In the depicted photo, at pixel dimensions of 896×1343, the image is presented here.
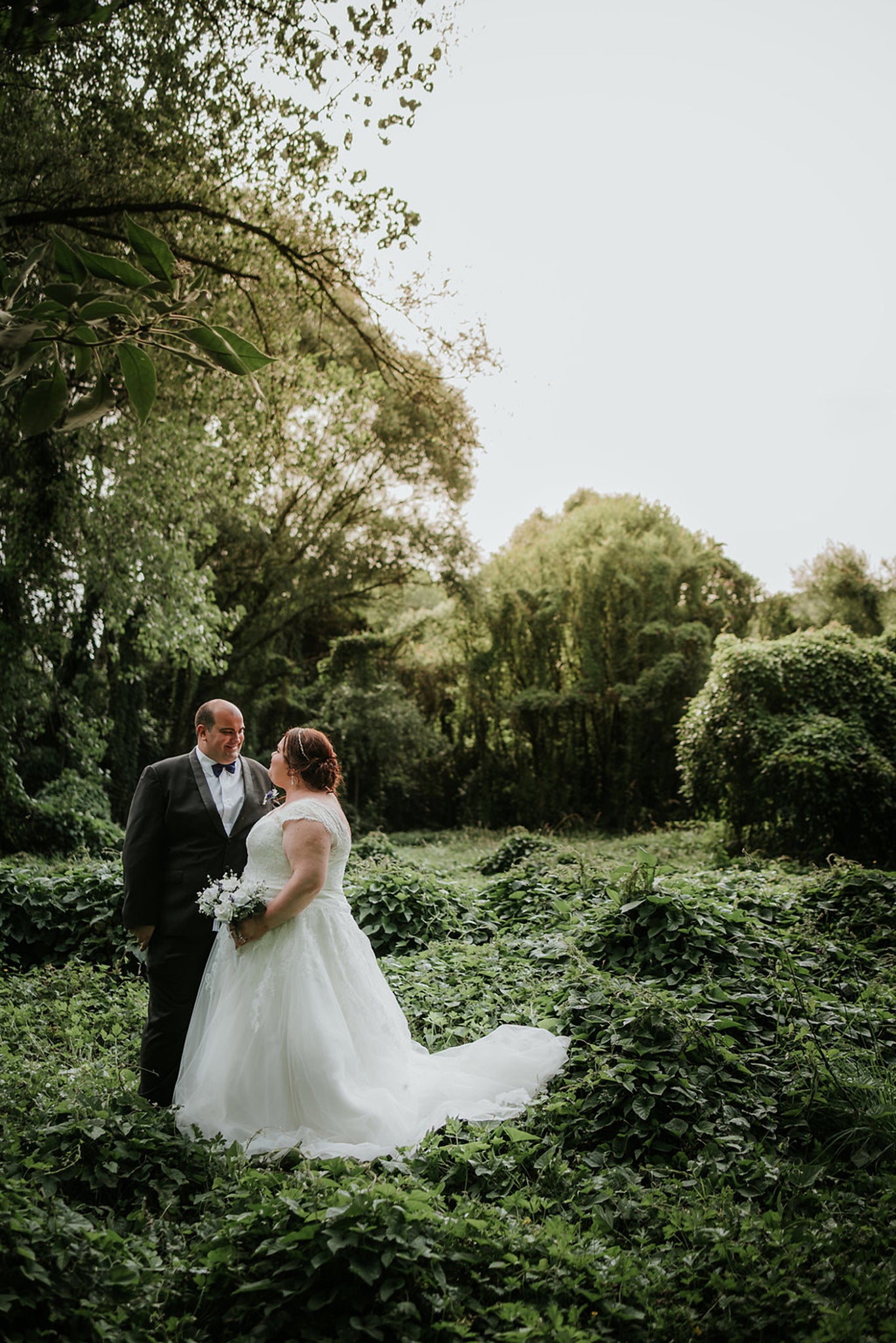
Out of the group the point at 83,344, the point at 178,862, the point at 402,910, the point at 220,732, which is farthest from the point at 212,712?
the point at 402,910

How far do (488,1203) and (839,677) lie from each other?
840cm

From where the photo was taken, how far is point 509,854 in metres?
9.19

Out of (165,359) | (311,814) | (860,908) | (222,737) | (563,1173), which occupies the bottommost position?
(563,1173)

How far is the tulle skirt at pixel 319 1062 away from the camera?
11.0 ft

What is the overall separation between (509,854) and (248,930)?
5.92 metres

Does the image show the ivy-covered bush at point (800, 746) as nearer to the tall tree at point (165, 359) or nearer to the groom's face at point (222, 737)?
the tall tree at point (165, 359)

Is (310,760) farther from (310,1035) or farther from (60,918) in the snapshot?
(60,918)

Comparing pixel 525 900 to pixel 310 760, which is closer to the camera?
pixel 310 760

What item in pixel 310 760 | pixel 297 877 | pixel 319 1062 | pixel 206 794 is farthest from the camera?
pixel 206 794

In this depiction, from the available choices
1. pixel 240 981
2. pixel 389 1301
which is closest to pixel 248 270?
pixel 240 981

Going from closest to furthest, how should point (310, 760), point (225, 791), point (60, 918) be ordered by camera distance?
point (310, 760) → point (225, 791) → point (60, 918)

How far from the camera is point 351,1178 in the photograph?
8.80 feet

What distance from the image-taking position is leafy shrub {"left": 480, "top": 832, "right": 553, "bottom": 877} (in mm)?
9086

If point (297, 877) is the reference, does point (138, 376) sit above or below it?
above
